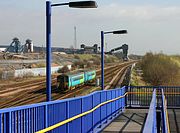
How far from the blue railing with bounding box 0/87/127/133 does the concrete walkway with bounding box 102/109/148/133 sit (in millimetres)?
368

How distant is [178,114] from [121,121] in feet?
16.5

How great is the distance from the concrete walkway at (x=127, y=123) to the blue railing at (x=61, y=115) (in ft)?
1.21

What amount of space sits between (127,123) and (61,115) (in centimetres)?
925

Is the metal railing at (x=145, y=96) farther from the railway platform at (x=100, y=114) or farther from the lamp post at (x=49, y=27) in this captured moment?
the lamp post at (x=49, y=27)

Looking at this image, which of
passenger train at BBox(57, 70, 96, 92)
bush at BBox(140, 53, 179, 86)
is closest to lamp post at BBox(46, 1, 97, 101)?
passenger train at BBox(57, 70, 96, 92)

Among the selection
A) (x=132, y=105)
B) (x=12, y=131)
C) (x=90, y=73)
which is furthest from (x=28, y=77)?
(x=12, y=131)

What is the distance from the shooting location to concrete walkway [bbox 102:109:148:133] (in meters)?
16.9

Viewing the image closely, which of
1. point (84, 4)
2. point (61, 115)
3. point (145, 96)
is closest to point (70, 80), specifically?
point (145, 96)

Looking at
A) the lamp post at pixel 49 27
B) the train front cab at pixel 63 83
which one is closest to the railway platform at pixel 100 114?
the lamp post at pixel 49 27

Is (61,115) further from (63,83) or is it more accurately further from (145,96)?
(63,83)

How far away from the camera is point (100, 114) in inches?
650

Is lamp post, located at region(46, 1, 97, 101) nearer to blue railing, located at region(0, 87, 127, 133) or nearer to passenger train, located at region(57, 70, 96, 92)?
blue railing, located at region(0, 87, 127, 133)

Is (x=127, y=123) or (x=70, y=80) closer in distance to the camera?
(x=127, y=123)

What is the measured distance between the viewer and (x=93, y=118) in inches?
582
